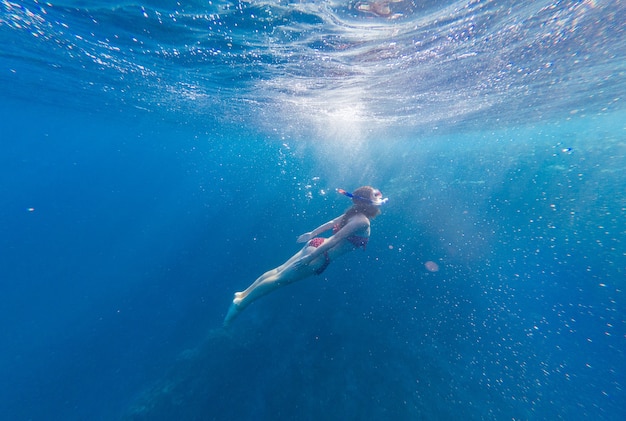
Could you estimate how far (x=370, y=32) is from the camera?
299 inches

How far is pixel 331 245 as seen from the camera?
389 centimetres

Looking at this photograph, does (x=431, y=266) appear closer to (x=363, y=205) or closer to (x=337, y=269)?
(x=337, y=269)

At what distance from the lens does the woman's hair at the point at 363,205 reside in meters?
4.27

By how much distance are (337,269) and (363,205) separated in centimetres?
890

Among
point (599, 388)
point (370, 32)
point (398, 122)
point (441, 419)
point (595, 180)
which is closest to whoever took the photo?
point (441, 419)

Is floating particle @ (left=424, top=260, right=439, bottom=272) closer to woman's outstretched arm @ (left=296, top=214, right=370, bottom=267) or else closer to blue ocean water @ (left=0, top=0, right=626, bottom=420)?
blue ocean water @ (left=0, top=0, right=626, bottom=420)

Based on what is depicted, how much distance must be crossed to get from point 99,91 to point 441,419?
84.9ft

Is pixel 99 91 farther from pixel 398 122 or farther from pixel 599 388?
pixel 599 388

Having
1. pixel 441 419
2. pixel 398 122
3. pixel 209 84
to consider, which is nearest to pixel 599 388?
pixel 441 419

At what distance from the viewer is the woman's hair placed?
14.0ft

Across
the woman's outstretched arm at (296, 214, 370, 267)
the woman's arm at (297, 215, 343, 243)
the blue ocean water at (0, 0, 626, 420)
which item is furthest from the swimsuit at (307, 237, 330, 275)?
the blue ocean water at (0, 0, 626, 420)

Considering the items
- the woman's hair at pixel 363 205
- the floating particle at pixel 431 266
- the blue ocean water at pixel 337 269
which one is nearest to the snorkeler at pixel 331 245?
the woman's hair at pixel 363 205

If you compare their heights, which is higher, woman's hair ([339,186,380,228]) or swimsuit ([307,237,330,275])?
woman's hair ([339,186,380,228])

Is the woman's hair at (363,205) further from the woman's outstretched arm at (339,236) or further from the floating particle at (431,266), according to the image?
the floating particle at (431,266)
